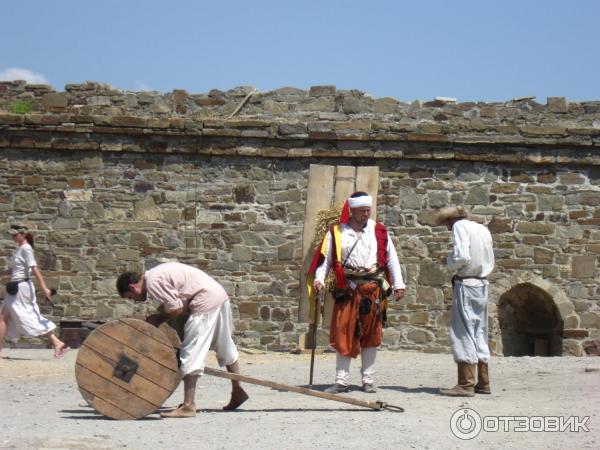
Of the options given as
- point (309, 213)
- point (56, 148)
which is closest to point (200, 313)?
point (309, 213)

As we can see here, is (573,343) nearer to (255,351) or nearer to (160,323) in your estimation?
(255,351)

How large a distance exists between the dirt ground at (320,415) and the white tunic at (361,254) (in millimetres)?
993

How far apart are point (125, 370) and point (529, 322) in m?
7.68

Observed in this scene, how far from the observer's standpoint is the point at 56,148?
12.8 metres

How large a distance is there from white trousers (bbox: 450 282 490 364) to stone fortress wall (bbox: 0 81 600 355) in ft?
13.5

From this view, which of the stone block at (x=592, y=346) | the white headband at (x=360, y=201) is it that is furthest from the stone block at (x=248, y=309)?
the white headband at (x=360, y=201)

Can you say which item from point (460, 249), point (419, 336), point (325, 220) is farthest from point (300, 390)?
point (419, 336)

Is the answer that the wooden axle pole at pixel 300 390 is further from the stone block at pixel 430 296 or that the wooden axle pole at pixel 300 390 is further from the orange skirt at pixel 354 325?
the stone block at pixel 430 296

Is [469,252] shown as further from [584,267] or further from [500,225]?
[584,267]

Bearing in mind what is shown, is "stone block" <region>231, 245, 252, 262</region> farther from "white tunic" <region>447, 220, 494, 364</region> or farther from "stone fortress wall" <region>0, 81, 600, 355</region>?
"white tunic" <region>447, 220, 494, 364</region>

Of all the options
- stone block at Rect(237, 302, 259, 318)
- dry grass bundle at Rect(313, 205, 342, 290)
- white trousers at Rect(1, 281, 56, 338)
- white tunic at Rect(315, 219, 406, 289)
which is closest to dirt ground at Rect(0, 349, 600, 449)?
white trousers at Rect(1, 281, 56, 338)

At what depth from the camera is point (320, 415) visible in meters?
7.07

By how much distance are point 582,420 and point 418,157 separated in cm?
614

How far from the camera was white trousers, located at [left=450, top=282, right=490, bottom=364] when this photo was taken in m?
8.27
